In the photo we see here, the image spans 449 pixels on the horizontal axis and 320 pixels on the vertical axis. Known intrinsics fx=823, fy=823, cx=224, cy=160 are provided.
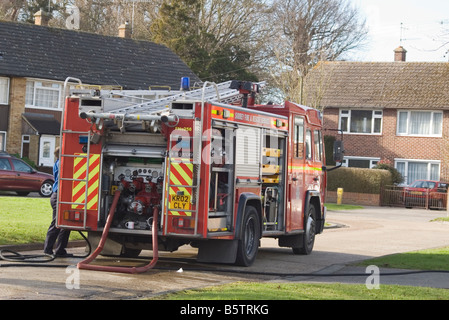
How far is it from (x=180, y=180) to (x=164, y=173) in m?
0.28

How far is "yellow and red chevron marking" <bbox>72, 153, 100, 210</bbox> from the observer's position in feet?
42.2

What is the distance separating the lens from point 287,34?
190ft

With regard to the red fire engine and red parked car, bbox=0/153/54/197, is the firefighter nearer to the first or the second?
the red fire engine

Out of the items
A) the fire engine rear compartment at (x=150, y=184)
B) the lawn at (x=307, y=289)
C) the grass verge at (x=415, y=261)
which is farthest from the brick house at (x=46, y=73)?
the fire engine rear compartment at (x=150, y=184)

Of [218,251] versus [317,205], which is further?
[317,205]

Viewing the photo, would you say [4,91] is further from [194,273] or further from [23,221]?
[194,273]

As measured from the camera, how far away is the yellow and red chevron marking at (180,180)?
12.4 metres

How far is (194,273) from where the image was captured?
12820 mm

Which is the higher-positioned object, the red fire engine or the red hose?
the red fire engine

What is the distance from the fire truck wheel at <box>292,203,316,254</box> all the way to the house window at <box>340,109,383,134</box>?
111ft

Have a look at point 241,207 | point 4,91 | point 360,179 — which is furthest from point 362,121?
point 241,207

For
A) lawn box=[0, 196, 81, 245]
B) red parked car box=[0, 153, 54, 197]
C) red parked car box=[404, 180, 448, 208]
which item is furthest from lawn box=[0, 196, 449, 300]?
red parked car box=[404, 180, 448, 208]

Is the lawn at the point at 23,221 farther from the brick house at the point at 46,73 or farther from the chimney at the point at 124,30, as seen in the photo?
the chimney at the point at 124,30
